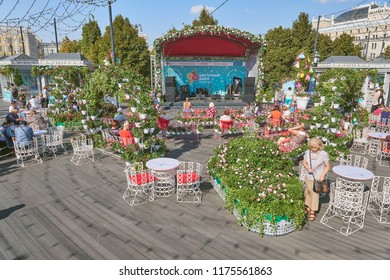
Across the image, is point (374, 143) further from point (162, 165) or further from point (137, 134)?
point (137, 134)

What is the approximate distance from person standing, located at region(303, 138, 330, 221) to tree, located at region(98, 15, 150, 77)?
1011 inches

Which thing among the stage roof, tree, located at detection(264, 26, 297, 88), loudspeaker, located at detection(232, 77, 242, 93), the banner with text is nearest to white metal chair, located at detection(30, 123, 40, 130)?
the stage roof

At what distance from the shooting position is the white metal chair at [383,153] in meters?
8.54

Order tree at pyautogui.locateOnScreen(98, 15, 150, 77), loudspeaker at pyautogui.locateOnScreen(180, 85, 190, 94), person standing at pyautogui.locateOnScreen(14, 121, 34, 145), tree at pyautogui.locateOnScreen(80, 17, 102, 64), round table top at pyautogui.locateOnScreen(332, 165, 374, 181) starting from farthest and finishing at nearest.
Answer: tree at pyautogui.locateOnScreen(80, 17, 102, 64) < tree at pyautogui.locateOnScreen(98, 15, 150, 77) < loudspeaker at pyautogui.locateOnScreen(180, 85, 190, 94) < person standing at pyautogui.locateOnScreen(14, 121, 34, 145) < round table top at pyautogui.locateOnScreen(332, 165, 374, 181)

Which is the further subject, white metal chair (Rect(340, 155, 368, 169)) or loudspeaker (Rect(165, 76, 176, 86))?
loudspeaker (Rect(165, 76, 176, 86))

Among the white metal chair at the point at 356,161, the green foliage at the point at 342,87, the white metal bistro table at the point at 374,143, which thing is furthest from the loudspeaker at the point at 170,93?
the white metal chair at the point at 356,161

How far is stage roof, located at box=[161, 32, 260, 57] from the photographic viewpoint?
20703 millimetres

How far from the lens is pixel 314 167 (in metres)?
5.16

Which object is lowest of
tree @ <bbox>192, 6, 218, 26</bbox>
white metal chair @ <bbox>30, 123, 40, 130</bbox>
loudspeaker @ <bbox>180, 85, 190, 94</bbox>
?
white metal chair @ <bbox>30, 123, 40, 130</bbox>

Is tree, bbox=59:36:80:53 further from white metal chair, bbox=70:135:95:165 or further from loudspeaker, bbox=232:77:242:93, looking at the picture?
white metal chair, bbox=70:135:95:165

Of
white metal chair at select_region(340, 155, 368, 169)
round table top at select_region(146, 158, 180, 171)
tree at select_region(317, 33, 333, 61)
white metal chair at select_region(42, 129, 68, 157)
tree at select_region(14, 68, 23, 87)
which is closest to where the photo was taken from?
round table top at select_region(146, 158, 180, 171)

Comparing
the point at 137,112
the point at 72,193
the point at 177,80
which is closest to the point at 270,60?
the point at 177,80

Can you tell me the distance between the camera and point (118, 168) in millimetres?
8336

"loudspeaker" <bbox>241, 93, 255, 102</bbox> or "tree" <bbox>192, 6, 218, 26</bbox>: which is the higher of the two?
"tree" <bbox>192, 6, 218, 26</bbox>
